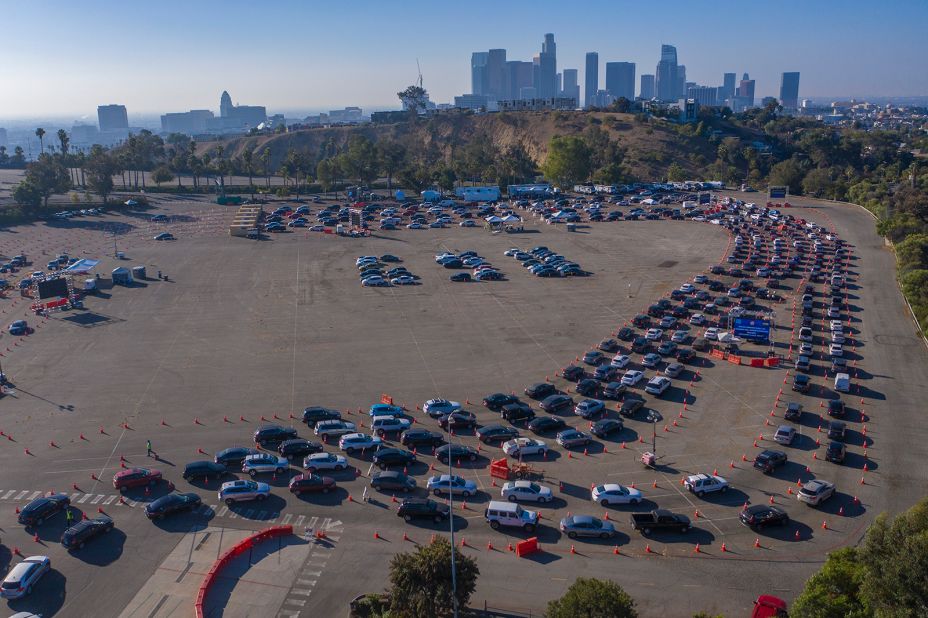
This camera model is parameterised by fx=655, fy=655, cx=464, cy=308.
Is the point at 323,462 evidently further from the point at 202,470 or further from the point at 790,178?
the point at 790,178

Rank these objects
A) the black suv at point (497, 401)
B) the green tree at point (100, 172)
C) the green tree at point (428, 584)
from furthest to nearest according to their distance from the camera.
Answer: the green tree at point (100, 172) < the black suv at point (497, 401) < the green tree at point (428, 584)

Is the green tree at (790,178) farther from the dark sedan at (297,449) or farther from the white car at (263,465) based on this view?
the white car at (263,465)

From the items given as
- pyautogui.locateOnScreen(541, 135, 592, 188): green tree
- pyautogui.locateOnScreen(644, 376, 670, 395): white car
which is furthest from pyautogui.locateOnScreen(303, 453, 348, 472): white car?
pyautogui.locateOnScreen(541, 135, 592, 188): green tree

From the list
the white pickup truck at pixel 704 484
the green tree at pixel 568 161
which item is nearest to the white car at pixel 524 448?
the white pickup truck at pixel 704 484

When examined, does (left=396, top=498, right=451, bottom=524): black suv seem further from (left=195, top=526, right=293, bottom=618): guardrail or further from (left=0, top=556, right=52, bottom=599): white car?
(left=0, top=556, right=52, bottom=599): white car

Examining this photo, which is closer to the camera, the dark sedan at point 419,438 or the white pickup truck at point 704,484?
the white pickup truck at point 704,484

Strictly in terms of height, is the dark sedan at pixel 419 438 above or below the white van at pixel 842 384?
below

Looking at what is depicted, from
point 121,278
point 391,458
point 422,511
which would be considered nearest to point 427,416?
point 391,458
